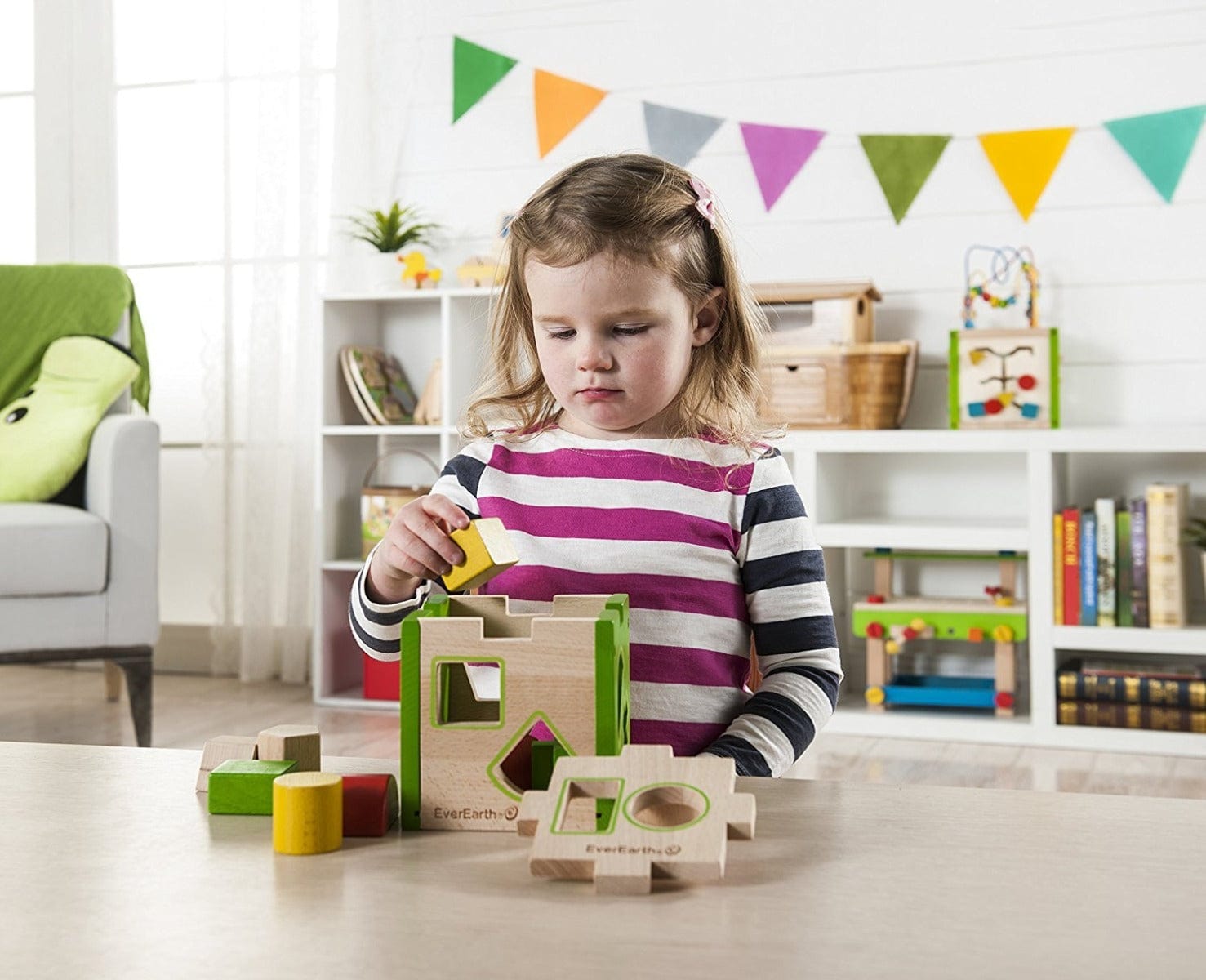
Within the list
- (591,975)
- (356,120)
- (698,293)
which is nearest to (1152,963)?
(591,975)

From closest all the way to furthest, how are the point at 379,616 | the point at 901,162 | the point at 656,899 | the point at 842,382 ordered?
the point at 656,899 < the point at 379,616 < the point at 842,382 < the point at 901,162

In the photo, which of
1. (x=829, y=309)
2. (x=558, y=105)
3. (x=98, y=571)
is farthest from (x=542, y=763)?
(x=558, y=105)

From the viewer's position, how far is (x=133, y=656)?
244 centimetres

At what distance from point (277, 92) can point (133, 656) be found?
5.16 feet

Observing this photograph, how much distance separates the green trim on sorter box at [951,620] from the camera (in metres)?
2.69

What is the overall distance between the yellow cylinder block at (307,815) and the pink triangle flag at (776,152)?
2.62 m

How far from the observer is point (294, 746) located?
73cm

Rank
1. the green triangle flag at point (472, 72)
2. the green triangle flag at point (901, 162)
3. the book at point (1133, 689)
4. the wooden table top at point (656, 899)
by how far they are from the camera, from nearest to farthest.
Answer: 1. the wooden table top at point (656, 899)
2. the book at point (1133, 689)
3. the green triangle flag at point (901, 162)
4. the green triangle flag at point (472, 72)

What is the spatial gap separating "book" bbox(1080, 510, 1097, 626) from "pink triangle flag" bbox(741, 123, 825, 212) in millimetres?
1020

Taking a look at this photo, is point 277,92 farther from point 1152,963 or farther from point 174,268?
point 1152,963

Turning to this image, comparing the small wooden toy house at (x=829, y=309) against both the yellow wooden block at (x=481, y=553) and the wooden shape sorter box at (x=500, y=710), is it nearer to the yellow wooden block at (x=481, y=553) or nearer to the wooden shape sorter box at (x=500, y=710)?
the yellow wooden block at (x=481, y=553)

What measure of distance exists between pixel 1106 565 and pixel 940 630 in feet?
1.15

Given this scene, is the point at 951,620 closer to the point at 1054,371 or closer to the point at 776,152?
the point at 1054,371

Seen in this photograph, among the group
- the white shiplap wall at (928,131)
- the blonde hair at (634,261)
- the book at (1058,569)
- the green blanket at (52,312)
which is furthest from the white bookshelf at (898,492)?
the blonde hair at (634,261)
